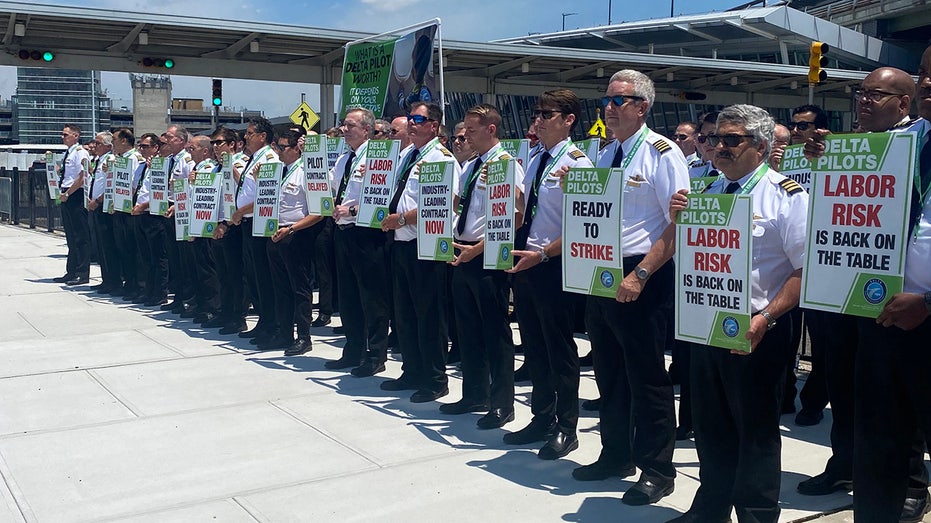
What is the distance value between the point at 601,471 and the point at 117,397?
162 inches

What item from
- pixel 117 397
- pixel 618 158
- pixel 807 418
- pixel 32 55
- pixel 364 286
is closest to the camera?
pixel 618 158

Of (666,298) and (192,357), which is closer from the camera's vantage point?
(666,298)

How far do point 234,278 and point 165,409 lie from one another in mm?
3412

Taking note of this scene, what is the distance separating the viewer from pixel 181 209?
1118 centimetres

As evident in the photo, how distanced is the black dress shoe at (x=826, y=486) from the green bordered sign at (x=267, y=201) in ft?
18.4

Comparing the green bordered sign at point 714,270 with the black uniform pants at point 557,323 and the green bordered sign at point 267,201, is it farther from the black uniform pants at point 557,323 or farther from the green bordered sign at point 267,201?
the green bordered sign at point 267,201

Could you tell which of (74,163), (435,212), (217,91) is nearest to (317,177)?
(435,212)

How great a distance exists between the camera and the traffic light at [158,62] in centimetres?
1711

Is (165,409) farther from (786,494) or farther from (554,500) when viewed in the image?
(786,494)

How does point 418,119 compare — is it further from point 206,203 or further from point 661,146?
point 206,203

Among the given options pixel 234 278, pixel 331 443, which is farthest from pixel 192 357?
pixel 331 443

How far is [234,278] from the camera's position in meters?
10.5

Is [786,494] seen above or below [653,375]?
below

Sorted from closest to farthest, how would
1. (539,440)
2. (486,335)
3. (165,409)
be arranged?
(539,440)
(486,335)
(165,409)
